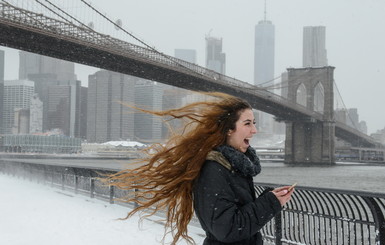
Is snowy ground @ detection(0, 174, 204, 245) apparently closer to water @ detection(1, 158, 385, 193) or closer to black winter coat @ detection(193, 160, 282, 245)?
black winter coat @ detection(193, 160, 282, 245)

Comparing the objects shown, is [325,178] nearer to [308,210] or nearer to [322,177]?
[322,177]

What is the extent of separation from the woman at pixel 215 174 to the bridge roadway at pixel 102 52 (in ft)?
89.7

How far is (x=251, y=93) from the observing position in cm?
4422

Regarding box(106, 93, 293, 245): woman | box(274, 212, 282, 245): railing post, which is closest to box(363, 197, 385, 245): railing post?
box(274, 212, 282, 245): railing post

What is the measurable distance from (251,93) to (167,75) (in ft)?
29.1

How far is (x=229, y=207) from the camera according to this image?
81.7 inches

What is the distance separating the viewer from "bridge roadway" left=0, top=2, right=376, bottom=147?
28.9 meters

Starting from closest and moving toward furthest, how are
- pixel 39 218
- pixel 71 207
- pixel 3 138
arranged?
pixel 39 218, pixel 71 207, pixel 3 138

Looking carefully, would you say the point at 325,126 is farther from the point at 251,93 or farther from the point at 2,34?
the point at 2,34

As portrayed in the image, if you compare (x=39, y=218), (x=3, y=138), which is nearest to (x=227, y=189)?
(x=39, y=218)

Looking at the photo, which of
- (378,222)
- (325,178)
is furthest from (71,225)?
(325,178)

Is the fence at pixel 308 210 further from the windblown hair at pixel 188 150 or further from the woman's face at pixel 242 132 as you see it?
the woman's face at pixel 242 132

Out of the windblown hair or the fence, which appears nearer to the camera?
the windblown hair

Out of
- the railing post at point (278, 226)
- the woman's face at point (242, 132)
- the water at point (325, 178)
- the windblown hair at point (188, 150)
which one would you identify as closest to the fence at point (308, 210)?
the railing post at point (278, 226)
